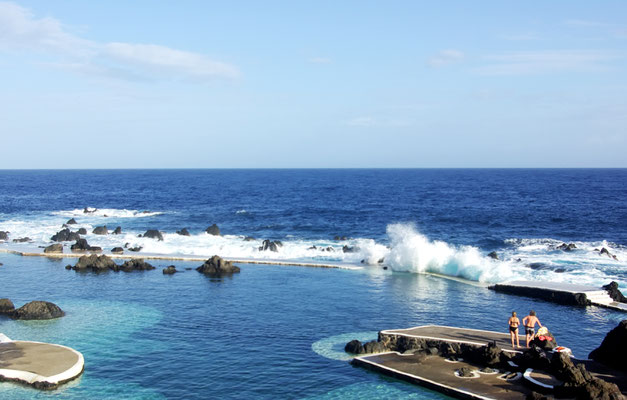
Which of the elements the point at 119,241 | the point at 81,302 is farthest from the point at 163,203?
the point at 81,302

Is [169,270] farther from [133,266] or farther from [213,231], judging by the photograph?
[213,231]

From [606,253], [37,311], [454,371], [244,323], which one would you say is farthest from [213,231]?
[454,371]

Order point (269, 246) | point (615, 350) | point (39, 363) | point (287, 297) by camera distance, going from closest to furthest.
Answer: point (615, 350), point (39, 363), point (287, 297), point (269, 246)

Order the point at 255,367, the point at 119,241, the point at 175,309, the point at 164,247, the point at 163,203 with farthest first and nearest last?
the point at 163,203 < the point at 119,241 < the point at 164,247 < the point at 175,309 < the point at 255,367

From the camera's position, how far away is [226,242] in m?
68.2

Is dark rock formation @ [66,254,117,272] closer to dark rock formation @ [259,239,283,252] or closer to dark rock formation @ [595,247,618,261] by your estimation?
dark rock formation @ [259,239,283,252]

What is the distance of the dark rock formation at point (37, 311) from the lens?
3219 centimetres

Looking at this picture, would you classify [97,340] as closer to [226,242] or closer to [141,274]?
[141,274]

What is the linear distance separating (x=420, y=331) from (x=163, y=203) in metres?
99.6

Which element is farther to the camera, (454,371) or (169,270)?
(169,270)

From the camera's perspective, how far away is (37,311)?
3241 centimetres

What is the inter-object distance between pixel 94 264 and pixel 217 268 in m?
11.2

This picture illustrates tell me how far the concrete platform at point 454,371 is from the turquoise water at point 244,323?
64cm

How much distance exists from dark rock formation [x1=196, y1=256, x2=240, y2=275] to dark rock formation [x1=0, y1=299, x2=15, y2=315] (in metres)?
16.7
